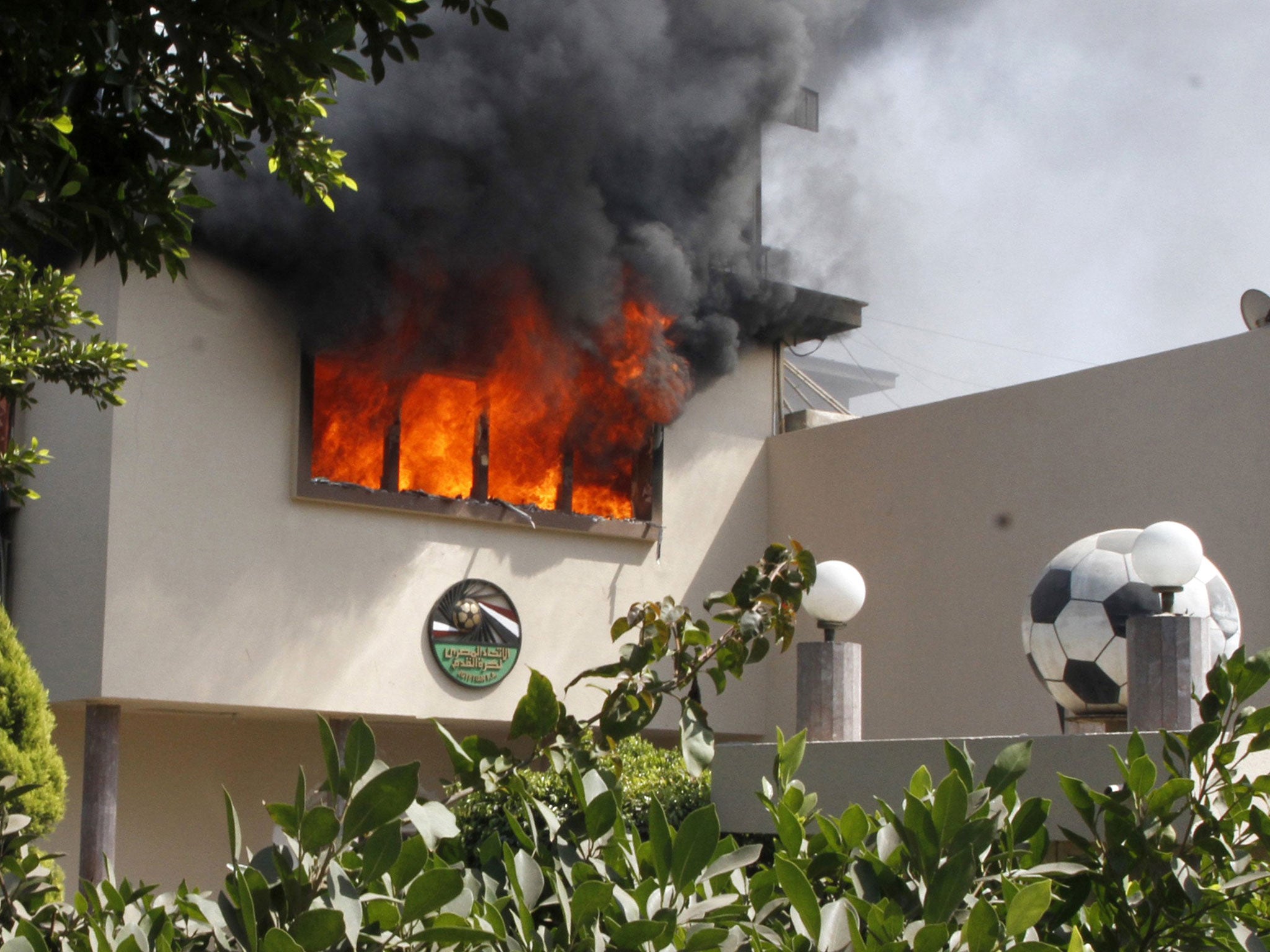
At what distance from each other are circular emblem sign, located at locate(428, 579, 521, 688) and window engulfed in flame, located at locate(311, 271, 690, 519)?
2.84 ft

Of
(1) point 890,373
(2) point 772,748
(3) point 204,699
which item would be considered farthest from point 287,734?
(1) point 890,373

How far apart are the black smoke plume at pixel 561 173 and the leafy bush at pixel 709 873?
382 inches

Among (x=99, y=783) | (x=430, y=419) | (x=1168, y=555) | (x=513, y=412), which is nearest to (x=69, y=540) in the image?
(x=99, y=783)

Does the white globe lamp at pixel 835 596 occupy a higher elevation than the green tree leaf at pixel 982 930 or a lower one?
higher

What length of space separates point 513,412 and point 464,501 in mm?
998

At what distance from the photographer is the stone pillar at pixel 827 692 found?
24.6 ft

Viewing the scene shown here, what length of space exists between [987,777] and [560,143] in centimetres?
1099

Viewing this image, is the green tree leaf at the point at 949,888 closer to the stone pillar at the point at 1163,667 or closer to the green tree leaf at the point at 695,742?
the green tree leaf at the point at 695,742

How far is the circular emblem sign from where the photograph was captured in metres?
11.9

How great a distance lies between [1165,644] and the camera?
20.1 feet

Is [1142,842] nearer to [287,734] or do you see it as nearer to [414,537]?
[414,537]

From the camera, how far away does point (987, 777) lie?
1.69 m

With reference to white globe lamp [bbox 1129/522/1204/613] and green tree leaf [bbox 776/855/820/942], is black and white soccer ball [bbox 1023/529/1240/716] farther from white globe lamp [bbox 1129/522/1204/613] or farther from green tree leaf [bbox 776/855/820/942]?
green tree leaf [bbox 776/855/820/942]

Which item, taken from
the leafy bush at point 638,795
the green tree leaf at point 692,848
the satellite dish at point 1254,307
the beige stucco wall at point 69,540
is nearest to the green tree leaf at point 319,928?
the green tree leaf at point 692,848
